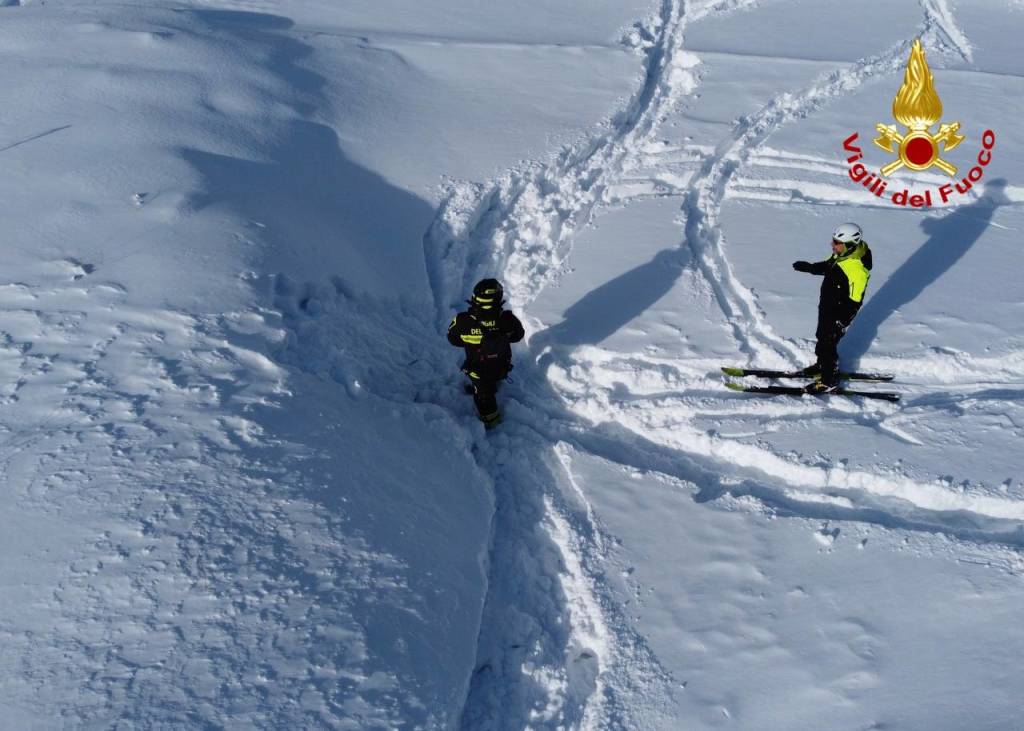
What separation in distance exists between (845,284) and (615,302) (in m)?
A: 2.53

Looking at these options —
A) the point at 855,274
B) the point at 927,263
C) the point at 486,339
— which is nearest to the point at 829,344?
the point at 855,274

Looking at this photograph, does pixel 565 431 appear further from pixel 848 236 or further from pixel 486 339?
pixel 848 236

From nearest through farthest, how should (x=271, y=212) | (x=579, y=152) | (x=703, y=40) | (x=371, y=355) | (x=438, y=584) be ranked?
(x=438, y=584) < (x=371, y=355) < (x=271, y=212) < (x=579, y=152) < (x=703, y=40)

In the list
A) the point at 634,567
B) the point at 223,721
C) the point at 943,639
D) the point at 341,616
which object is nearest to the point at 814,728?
the point at 943,639

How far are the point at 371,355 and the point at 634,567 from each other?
3.49 m

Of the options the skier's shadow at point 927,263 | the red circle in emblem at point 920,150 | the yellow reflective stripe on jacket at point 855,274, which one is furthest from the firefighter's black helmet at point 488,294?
the red circle in emblem at point 920,150

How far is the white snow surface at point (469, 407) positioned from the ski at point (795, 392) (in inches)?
4.0

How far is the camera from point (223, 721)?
4.66 meters

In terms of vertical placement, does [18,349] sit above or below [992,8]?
below

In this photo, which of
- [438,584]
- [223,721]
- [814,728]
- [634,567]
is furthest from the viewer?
[634,567]

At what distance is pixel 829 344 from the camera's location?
25.5 feet

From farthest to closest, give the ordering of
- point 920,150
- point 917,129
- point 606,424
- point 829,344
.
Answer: point 917,129
point 920,150
point 606,424
point 829,344

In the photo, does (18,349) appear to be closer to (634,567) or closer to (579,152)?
(634,567)

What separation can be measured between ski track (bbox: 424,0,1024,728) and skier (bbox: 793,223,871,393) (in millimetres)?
403
